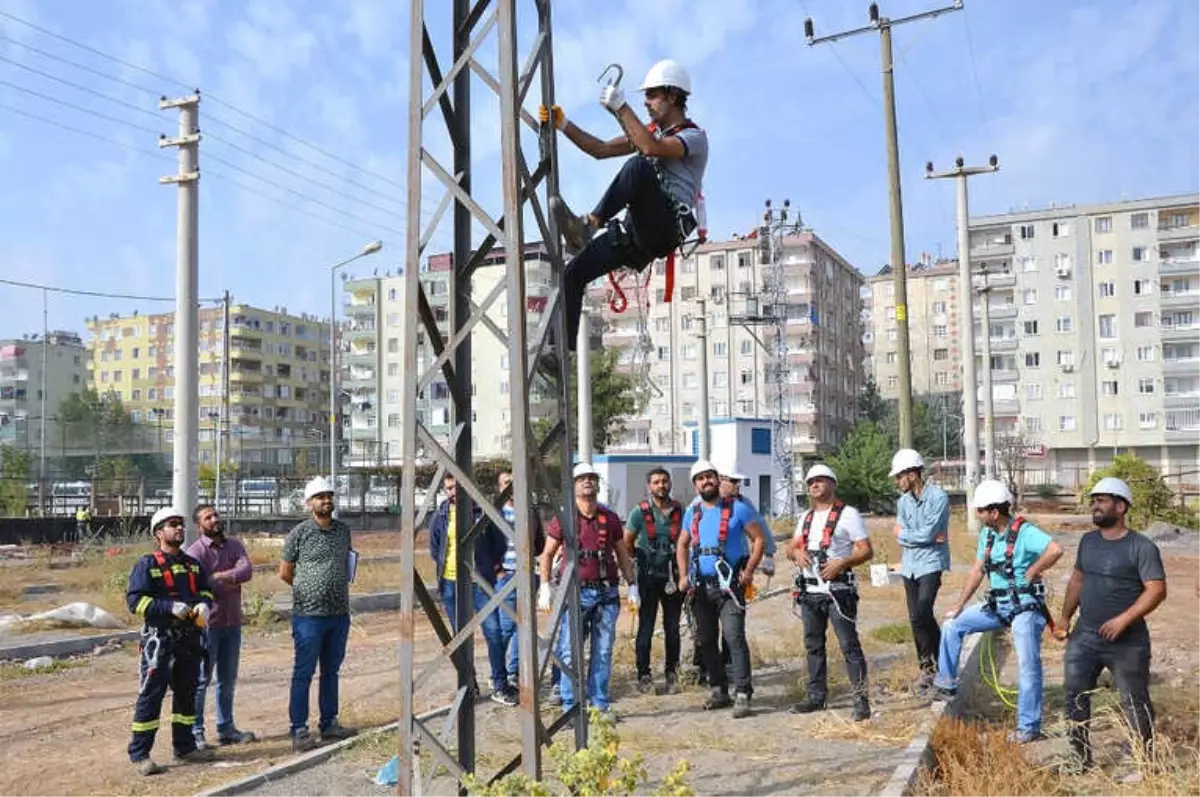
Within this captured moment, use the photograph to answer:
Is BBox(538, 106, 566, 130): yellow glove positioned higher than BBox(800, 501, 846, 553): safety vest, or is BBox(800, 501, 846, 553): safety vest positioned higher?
BBox(538, 106, 566, 130): yellow glove

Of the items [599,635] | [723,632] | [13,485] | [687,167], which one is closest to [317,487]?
[599,635]

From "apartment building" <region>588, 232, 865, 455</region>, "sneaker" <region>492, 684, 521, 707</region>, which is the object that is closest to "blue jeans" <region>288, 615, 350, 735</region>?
"sneaker" <region>492, 684, 521, 707</region>

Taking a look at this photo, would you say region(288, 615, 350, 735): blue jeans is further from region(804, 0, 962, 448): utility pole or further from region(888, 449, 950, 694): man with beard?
region(804, 0, 962, 448): utility pole

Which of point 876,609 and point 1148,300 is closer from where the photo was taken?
point 876,609

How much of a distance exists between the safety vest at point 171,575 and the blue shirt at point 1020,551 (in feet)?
18.7

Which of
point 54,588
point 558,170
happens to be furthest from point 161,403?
point 558,170

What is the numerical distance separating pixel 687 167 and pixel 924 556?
202 inches

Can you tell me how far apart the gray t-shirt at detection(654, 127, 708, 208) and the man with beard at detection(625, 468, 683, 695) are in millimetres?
4638

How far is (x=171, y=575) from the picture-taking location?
8.05 metres

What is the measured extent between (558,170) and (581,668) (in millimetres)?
2665

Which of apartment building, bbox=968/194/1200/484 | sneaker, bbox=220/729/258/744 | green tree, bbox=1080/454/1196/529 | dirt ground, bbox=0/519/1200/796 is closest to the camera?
dirt ground, bbox=0/519/1200/796

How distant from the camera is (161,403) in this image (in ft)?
370

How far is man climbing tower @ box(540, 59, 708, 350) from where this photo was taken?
17.7 ft

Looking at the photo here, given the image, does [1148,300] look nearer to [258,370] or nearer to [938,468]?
[938,468]
